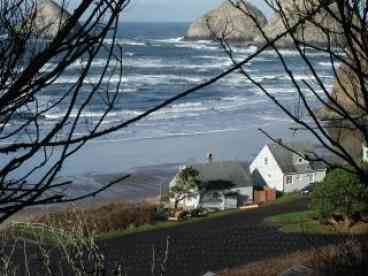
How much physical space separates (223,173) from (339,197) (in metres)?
8.67

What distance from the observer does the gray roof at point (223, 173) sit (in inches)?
1336

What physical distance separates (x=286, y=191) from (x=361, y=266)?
30803 millimetres

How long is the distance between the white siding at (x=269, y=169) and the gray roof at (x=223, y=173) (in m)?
2.02

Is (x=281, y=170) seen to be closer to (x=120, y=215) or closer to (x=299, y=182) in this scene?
(x=299, y=182)

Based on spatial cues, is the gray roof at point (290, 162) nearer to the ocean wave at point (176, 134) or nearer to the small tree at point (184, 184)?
the small tree at point (184, 184)

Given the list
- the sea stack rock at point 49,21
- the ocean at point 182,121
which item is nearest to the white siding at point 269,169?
the ocean at point 182,121

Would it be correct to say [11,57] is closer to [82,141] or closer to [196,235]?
[82,141]

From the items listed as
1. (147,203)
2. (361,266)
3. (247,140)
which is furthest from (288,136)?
(361,266)

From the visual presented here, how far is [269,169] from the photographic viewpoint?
121 feet

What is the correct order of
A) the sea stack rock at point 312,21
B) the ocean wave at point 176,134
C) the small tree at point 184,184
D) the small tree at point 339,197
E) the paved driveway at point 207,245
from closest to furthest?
the sea stack rock at point 312,21 → the paved driveway at point 207,245 → the small tree at point 339,197 → the small tree at point 184,184 → the ocean wave at point 176,134

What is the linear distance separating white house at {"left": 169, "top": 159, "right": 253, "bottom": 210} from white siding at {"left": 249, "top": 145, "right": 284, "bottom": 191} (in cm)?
198

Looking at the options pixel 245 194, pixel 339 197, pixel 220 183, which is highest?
pixel 339 197

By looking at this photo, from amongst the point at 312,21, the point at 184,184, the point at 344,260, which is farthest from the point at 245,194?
the point at 312,21

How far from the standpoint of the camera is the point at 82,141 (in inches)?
103
